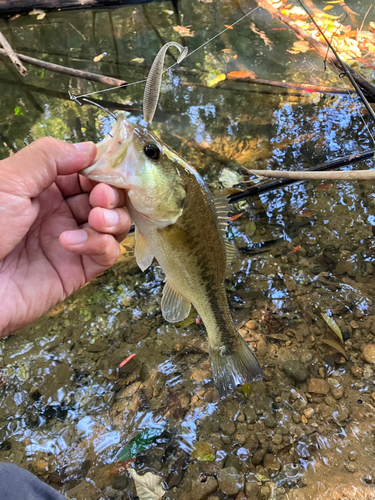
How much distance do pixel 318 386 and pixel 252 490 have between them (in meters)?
0.93

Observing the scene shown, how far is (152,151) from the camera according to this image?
1.60 m

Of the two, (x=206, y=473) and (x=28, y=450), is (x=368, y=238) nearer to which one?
(x=206, y=473)

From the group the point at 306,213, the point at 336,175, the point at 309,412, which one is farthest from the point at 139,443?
the point at 306,213

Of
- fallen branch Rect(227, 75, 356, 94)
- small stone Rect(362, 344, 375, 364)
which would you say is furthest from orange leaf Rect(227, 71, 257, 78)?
small stone Rect(362, 344, 375, 364)

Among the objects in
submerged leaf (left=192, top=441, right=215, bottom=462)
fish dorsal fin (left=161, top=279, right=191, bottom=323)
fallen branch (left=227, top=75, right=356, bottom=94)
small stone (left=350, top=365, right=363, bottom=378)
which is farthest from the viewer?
fallen branch (left=227, top=75, right=356, bottom=94)

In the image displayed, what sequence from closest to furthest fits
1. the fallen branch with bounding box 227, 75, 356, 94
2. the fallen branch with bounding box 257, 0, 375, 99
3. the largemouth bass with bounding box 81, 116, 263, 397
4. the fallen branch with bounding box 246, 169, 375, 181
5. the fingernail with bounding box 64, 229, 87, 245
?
the largemouth bass with bounding box 81, 116, 263, 397
the fingernail with bounding box 64, 229, 87, 245
the fallen branch with bounding box 246, 169, 375, 181
the fallen branch with bounding box 257, 0, 375, 99
the fallen branch with bounding box 227, 75, 356, 94

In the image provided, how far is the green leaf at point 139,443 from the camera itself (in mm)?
2348

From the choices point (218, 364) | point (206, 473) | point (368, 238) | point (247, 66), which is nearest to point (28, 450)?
point (206, 473)

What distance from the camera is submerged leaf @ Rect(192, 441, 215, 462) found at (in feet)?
7.64

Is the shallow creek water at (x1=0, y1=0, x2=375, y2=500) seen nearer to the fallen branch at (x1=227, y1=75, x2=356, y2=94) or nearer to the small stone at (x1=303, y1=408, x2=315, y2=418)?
the small stone at (x1=303, y1=408, x2=315, y2=418)

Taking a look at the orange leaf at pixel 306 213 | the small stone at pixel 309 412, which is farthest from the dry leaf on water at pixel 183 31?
the small stone at pixel 309 412

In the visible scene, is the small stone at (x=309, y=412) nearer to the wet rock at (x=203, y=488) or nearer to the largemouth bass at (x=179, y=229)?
the largemouth bass at (x=179, y=229)

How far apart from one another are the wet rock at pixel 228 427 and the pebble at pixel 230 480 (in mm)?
231

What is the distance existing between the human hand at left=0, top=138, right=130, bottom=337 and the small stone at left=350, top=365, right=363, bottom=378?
222cm
